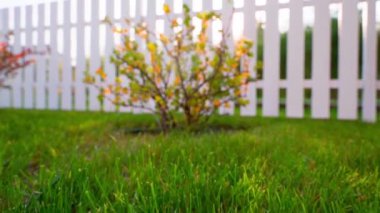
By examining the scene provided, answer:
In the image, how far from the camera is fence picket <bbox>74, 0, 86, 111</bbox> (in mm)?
5234

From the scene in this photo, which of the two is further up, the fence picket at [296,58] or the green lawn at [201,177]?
the fence picket at [296,58]

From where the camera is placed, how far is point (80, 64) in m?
5.28

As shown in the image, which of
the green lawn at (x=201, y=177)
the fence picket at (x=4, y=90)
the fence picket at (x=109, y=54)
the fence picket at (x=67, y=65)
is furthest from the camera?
the fence picket at (x=4, y=90)

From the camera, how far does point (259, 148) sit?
6.57ft

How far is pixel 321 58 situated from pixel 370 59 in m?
0.42

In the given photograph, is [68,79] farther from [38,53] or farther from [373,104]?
[373,104]

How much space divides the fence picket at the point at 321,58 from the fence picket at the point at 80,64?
2829 millimetres

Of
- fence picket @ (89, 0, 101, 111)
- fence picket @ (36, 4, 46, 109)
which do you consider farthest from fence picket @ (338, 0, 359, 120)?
fence picket @ (36, 4, 46, 109)

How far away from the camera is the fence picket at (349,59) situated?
145 inches

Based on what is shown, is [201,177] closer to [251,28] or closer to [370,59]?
[370,59]

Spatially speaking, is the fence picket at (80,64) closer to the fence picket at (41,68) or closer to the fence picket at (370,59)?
the fence picket at (41,68)

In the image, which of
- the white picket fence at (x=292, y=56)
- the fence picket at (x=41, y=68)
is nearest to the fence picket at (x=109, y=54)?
the white picket fence at (x=292, y=56)

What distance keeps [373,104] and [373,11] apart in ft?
2.60

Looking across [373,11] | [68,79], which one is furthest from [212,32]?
[68,79]
